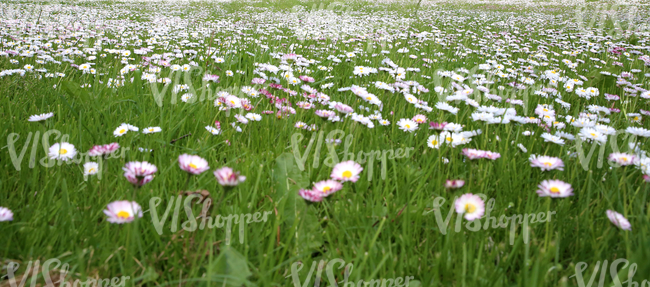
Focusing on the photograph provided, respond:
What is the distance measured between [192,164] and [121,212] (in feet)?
0.71

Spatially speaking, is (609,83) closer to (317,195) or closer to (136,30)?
(317,195)

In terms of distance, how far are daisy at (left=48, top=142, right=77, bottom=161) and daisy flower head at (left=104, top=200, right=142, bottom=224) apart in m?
0.57

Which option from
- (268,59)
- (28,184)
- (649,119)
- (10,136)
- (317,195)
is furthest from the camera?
(268,59)

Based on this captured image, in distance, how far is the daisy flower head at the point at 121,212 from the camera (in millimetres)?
863

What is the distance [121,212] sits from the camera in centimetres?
91

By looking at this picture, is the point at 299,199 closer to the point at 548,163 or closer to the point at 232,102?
the point at 548,163

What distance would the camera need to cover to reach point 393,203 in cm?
138

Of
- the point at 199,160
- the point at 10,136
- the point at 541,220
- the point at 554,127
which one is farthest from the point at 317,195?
the point at 554,127

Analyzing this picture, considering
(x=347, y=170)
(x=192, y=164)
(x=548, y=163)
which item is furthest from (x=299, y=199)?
(x=548, y=163)

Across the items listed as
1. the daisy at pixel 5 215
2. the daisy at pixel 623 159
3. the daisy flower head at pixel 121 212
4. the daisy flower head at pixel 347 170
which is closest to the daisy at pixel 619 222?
the daisy at pixel 623 159

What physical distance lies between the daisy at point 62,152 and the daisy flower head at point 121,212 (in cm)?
57

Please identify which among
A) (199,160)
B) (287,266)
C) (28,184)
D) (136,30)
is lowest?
(287,266)

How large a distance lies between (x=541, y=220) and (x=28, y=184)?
6.02ft

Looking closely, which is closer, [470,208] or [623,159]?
[470,208]
